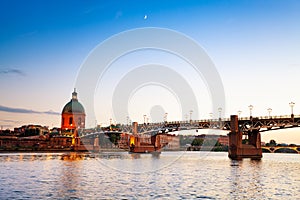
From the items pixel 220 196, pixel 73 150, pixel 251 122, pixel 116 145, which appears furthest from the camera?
pixel 116 145

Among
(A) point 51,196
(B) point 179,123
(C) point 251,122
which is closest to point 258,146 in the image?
(C) point 251,122

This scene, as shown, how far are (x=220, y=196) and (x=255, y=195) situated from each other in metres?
3.45

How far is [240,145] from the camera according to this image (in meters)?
101

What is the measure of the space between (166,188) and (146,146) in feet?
388

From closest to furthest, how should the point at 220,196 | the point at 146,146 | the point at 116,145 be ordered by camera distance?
1. the point at 220,196
2. the point at 146,146
3. the point at 116,145

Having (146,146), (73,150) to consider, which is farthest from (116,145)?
(146,146)

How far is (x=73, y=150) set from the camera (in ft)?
551

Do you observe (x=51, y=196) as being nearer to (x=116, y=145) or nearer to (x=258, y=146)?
(x=258, y=146)

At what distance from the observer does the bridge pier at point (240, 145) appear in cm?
10031

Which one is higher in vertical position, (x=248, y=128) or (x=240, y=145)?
(x=248, y=128)

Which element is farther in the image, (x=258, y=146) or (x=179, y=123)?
(x=179, y=123)

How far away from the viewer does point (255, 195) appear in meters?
31.5

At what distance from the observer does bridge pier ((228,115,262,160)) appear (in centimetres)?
10031

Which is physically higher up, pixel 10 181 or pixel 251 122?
pixel 251 122
